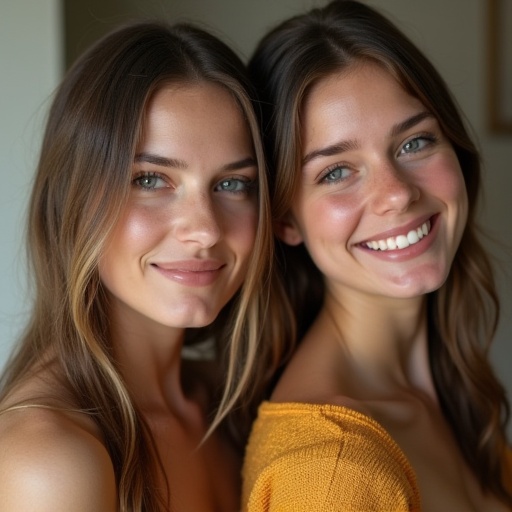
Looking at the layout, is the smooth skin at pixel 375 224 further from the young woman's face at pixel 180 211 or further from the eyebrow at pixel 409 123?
the young woman's face at pixel 180 211

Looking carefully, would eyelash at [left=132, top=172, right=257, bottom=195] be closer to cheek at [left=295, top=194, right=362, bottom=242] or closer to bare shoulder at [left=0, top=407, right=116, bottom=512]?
cheek at [left=295, top=194, right=362, bottom=242]

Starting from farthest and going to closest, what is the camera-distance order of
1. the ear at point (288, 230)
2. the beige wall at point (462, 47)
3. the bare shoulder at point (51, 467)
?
the beige wall at point (462, 47)
the ear at point (288, 230)
the bare shoulder at point (51, 467)

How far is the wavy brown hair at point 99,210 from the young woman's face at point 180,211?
0.03 meters

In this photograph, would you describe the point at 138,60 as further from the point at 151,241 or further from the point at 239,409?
the point at 239,409

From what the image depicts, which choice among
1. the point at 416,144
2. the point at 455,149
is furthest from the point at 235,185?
the point at 455,149

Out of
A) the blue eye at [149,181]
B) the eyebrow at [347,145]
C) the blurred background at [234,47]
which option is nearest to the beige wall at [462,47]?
the blurred background at [234,47]

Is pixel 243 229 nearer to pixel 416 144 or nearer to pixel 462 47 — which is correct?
pixel 416 144

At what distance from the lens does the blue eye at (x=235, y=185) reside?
1.69 meters

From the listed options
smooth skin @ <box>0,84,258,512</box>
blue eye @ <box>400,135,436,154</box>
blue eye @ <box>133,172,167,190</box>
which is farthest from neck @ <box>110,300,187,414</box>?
blue eye @ <box>400,135,436,154</box>

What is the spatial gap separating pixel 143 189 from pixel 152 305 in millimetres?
212

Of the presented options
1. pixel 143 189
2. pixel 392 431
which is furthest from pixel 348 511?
pixel 143 189

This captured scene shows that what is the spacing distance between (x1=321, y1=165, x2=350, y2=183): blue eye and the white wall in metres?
0.66

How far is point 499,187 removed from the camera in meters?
2.84

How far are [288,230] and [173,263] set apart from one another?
34 cm
